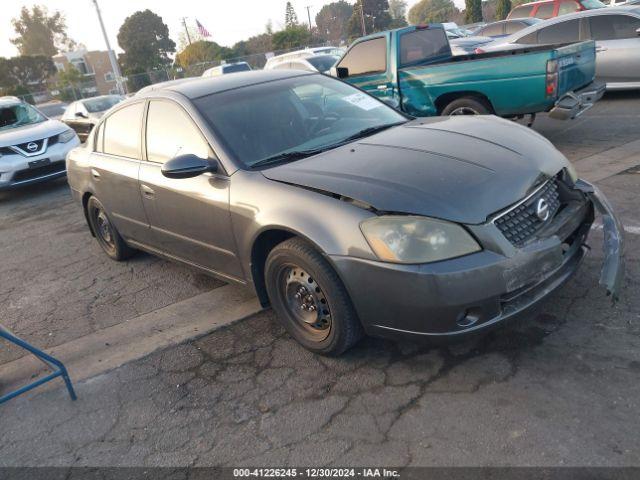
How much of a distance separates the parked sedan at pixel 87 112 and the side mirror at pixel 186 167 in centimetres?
1070

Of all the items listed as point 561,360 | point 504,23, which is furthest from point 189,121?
point 504,23

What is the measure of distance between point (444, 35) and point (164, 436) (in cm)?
782

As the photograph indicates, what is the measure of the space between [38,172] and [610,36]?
10199 mm

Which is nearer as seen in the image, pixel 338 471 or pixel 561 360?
pixel 338 471

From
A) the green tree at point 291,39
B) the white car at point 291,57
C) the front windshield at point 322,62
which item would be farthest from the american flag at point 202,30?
the front windshield at point 322,62

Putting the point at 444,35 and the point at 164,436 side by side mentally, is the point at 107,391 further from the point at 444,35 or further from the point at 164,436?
the point at 444,35

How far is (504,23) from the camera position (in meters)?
15.5

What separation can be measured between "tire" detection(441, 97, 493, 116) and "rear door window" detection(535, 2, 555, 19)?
9727mm

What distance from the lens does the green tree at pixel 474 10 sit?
129ft

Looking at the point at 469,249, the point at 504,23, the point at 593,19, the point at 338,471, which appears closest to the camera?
the point at 338,471

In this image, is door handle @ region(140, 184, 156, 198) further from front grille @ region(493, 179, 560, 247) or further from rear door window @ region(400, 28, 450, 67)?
rear door window @ region(400, 28, 450, 67)

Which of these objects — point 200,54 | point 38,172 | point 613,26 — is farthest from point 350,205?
point 200,54

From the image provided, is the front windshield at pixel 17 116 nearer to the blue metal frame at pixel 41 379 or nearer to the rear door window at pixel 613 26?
the blue metal frame at pixel 41 379

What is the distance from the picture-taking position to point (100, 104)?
1373 cm
